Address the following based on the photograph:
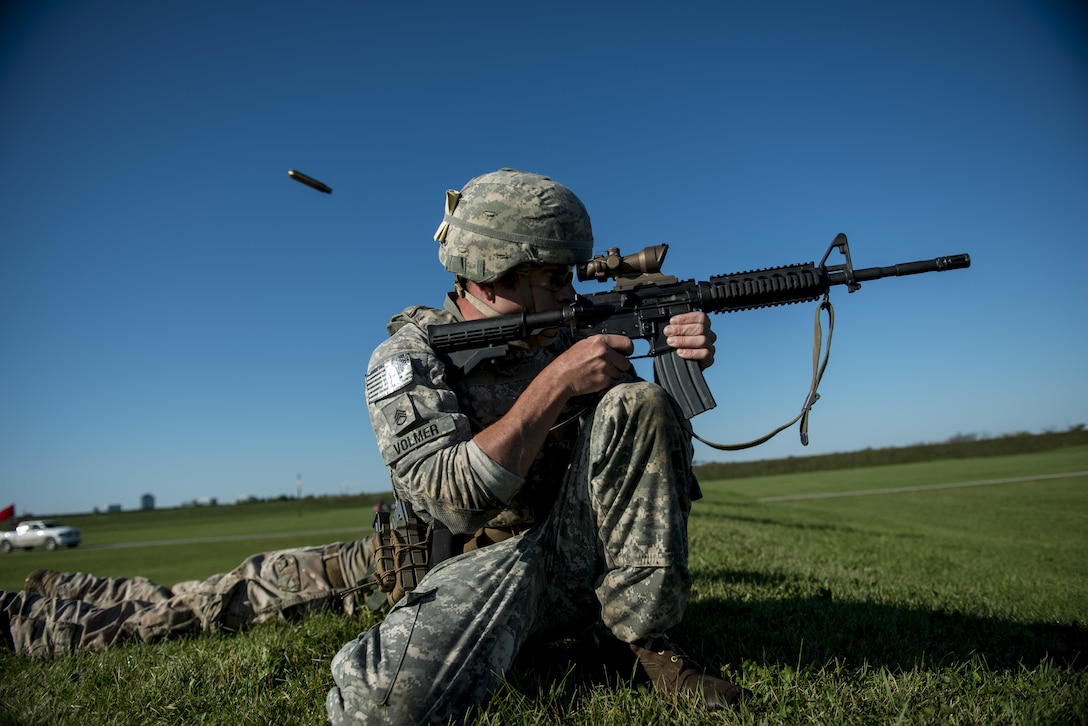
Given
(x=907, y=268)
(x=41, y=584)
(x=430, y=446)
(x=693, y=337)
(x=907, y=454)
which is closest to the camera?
(x=430, y=446)

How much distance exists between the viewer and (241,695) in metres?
3.07

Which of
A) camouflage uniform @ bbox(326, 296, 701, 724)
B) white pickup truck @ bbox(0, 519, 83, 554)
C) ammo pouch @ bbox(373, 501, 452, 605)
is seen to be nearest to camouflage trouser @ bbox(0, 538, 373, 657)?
ammo pouch @ bbox(373, 501, 452, 605)

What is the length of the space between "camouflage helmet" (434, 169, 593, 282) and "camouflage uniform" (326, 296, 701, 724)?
2.14ft

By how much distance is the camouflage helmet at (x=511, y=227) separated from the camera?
11.7 feet

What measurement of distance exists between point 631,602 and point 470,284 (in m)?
1.92

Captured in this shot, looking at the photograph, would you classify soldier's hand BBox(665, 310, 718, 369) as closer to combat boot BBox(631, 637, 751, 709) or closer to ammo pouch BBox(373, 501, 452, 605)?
combat boot BBox(631, 637, 751, 709)

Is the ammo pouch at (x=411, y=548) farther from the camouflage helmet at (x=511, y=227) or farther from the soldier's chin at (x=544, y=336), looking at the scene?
the camouflage helmet at (x=511, y=227)

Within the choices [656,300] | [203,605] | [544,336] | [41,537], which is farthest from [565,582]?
→ [41,537]

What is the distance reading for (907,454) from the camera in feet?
156

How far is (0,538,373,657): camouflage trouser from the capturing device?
4.63 m

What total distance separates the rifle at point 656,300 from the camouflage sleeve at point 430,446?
0.28 meters

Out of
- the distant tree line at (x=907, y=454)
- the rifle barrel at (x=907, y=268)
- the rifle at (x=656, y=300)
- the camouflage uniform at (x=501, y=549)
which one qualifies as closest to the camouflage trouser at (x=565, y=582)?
the camouflage uniform at (x=501, y=549)

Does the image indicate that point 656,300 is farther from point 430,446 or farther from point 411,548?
point 411,548

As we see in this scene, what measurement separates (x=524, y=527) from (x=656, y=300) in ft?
4.48
